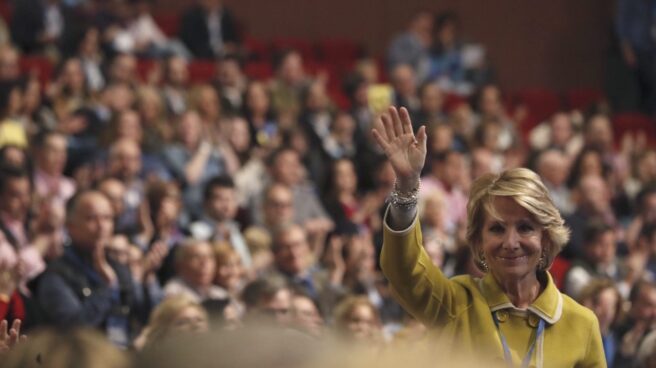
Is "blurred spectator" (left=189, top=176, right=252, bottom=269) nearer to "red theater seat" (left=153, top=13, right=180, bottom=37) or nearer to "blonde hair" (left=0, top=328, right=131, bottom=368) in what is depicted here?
"red theater seat" (left=153, top=13, right=180, bottom=37)

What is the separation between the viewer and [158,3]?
34.9 ft

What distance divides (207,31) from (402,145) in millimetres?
7166

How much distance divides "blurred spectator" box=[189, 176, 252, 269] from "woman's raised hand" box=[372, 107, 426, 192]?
3046 mm

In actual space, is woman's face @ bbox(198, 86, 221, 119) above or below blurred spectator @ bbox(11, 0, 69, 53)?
below

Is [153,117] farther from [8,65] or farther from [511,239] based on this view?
[511,239]

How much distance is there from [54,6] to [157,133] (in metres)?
2.33

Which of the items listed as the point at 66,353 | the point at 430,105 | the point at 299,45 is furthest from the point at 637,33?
the point at 66,353

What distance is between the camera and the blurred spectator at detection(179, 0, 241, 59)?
9.46 m

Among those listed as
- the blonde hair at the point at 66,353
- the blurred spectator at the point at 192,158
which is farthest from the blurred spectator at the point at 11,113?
the blonde hair at the point at 66,353

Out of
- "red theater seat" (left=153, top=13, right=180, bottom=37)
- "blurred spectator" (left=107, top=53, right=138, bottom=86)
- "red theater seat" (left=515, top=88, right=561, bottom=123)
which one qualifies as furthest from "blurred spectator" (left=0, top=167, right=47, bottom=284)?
"red theater seat" (left=515, top=88, right=561, bottom=123)

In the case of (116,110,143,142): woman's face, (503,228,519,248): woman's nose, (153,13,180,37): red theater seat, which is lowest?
(503,228,519,248): woman's nose

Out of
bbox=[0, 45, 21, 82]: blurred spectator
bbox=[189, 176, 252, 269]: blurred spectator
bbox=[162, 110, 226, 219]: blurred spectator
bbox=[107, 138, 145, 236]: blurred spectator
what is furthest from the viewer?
bbox=[0, 45, 21, 82]: blurred spectator

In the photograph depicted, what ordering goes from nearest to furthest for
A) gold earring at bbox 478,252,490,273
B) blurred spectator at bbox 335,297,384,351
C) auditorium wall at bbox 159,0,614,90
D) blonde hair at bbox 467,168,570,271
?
blonde hair at bbox 467,168,570,271 → gold earring at bbox 478,252,490,273 → blurred spectator at bbox 335,297,384,351 → auditorium wall at bbox 159,0,614,90

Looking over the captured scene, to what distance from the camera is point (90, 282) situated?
14.3ft
